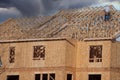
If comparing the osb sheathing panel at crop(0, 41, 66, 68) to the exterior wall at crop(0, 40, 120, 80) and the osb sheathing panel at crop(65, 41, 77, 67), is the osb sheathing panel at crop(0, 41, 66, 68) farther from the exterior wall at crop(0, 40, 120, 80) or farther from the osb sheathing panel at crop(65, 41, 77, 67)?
the osb sheathing panel at crop(65, 41, 77, 67)

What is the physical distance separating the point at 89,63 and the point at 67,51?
109 inches

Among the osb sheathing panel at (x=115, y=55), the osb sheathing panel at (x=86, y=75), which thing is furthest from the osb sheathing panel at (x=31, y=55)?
the osb sheathing panel at (x=115, y=55)

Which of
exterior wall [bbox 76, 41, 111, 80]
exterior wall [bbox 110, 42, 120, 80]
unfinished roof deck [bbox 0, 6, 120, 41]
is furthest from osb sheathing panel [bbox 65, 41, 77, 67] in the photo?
exterior wall [bbox 110, 42, 120, 80]

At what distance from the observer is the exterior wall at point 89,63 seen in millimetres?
44750

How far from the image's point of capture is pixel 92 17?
49.2 meters

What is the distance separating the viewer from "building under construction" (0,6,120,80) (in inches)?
1763

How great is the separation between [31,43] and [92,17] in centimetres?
775

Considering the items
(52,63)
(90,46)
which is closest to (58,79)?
(52,63)

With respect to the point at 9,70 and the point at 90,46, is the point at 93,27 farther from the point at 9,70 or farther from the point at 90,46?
the point at 9,70

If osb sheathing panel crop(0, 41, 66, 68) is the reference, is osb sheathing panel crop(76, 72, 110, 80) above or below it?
below

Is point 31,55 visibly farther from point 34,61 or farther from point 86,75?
point 86,75

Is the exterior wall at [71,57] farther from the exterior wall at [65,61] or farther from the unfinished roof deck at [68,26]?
the unfinished roof deck at [68,26]

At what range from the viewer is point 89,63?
150ft

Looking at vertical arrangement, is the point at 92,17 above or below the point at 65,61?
above
